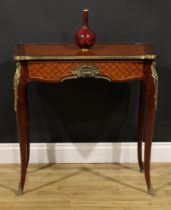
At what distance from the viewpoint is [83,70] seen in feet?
7.16

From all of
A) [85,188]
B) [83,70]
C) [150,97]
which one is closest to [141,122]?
[150,97]

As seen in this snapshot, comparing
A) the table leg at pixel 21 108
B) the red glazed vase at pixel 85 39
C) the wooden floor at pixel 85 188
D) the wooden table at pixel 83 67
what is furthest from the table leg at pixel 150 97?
the table leg at pixel 21 108

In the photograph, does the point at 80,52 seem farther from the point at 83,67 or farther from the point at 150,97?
the point at 150,97

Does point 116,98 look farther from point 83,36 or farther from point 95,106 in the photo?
point 83,36

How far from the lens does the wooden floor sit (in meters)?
2.36

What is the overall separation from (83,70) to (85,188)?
2.57 feet

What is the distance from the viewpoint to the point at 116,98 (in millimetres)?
2719

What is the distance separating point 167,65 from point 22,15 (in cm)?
98

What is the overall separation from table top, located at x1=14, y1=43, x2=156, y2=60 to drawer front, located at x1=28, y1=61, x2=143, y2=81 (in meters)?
0.04

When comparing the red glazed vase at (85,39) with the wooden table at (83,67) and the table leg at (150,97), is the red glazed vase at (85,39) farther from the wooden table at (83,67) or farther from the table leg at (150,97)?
the table leg at (150,97)

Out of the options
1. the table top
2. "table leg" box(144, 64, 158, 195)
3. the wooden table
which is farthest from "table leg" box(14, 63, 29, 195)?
"table leg" box(144, 64, 158, 195)

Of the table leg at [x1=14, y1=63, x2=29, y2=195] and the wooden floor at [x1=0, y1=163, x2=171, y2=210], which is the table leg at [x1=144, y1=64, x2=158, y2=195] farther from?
the table leg at [x1=14, y1=63, x2=29, y2=195]

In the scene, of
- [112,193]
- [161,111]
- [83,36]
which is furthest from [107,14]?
[112,193]

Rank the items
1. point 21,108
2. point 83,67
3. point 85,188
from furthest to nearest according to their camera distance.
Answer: point 85,188 < point 21,108 < point 83,67
